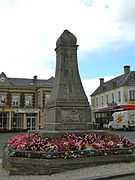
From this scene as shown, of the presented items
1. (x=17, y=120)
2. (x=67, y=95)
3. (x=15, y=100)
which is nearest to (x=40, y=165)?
(x=67, y=95)

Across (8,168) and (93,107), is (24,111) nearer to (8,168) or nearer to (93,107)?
(93,107)

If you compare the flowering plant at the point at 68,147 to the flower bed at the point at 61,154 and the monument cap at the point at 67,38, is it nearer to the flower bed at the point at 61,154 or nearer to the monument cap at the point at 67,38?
the flower bed at the point at 61,154

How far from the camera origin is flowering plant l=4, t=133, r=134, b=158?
6.08m

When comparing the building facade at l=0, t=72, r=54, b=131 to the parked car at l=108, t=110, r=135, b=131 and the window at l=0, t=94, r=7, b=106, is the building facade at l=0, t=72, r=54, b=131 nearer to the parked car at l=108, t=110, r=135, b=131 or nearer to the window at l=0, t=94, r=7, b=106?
the window at l=0, t=94, r=7, b=106

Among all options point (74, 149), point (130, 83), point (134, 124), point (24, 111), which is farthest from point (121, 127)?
point (74, 149)

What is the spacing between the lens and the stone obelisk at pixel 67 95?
8.38 m

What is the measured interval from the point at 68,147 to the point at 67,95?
2.92m

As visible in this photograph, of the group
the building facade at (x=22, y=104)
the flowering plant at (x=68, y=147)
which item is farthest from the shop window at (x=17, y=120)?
the flowering plant at (x=68, y=147)

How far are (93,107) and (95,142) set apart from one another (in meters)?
41.1

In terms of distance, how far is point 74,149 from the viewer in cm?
639

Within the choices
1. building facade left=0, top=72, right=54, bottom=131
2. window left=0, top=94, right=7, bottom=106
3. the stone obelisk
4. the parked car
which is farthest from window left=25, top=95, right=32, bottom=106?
the stone obelisk

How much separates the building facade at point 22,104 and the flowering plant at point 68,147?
2886 cm

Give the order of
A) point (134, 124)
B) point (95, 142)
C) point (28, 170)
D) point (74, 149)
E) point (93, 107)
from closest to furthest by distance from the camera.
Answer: point (28, 170), point (74, 149), point (95, 142), point (134, 124), point (93, 107)

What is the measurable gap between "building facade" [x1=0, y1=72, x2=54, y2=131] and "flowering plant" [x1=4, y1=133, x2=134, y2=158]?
2886 centimetres
